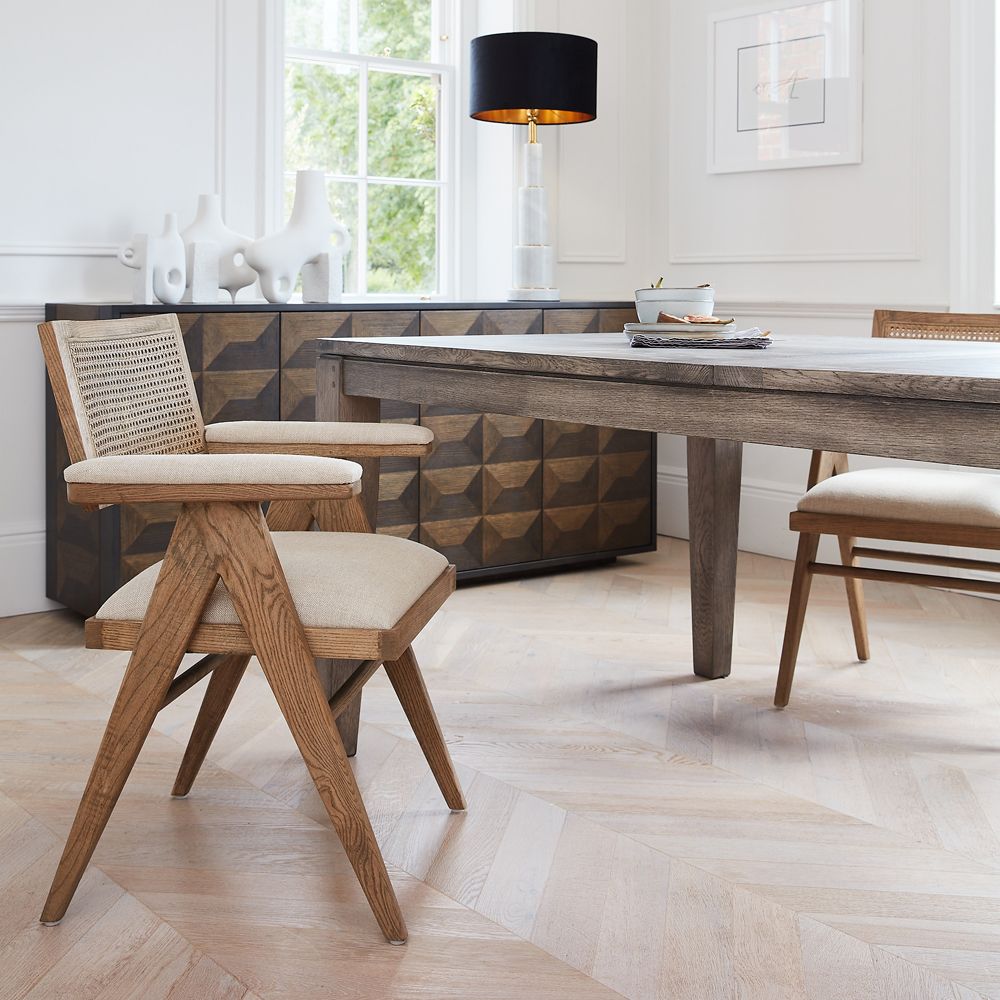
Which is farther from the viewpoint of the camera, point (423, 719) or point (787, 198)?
point (787, 198)

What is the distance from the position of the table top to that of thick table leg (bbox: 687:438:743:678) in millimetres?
432

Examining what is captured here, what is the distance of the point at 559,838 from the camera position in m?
2.12

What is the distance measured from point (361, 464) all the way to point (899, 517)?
43.8 inches

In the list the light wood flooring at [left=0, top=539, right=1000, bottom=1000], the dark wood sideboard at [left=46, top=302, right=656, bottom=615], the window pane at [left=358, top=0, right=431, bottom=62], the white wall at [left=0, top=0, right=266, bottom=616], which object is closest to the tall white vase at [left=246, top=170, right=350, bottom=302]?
the dark wood sideboard at [left=46, top=302, right=656, bottom=615]

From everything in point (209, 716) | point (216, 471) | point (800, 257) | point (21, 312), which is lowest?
point (209, 716)

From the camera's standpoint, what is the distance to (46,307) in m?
3.54

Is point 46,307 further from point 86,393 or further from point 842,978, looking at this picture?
point 842,978

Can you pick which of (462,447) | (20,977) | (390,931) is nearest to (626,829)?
(390,931)

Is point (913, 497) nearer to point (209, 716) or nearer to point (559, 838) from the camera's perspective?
point (559, 838)

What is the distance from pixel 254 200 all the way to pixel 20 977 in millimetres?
2876

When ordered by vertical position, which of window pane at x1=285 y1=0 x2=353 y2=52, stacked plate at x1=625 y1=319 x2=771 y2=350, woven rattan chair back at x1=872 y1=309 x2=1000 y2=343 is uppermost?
window pane at x1=285 y1=0 x2=353 y2=52

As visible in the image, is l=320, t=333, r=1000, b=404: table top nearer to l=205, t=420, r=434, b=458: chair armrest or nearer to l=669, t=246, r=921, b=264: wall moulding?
l=205, t=420, r=434, b=458: chair armrest

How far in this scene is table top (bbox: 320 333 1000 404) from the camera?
60.4 inches

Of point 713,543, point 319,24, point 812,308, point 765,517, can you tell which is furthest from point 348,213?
point 713,543
